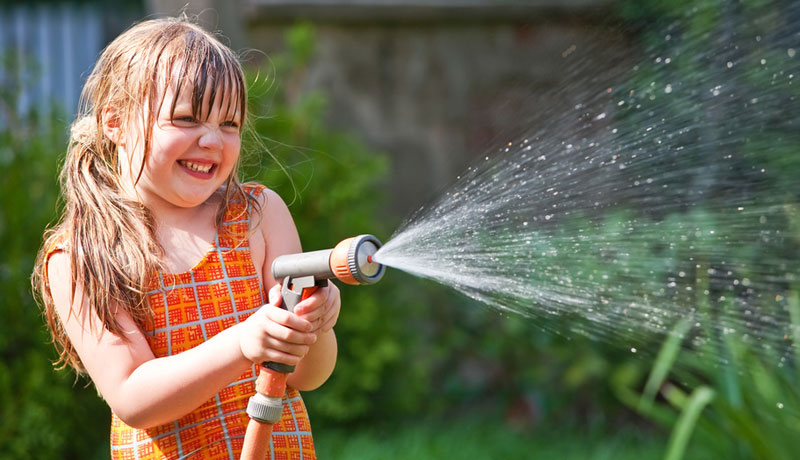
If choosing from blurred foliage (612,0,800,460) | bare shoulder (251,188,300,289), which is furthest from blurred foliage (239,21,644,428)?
bare shoulder (251,188,300,289)

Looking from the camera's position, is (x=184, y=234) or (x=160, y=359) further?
(x=184, y=234)

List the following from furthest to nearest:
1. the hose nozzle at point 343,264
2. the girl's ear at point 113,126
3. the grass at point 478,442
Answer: the grass at point 478,442, the girl's ear at point 113,126, the hose nozzle at point 343,264

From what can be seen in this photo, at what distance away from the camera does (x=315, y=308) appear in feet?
4.67

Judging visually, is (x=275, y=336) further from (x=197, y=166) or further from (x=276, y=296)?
(x=197, y=166)

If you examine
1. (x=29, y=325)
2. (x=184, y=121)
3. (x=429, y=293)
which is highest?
(x=184, y=121)

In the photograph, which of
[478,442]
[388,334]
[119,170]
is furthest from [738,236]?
[119,170]

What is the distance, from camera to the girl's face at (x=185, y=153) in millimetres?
1508

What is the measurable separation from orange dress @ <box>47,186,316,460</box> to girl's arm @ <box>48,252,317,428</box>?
0.06 meters

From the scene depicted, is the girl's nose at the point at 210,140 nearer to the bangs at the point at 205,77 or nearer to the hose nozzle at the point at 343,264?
the bangs at the point at 205,77

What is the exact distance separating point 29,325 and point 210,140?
247 cm

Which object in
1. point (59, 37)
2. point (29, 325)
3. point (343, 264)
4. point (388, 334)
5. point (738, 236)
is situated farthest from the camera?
point (59, 37)

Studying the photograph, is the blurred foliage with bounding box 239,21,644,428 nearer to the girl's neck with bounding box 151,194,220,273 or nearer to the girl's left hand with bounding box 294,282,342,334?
the girl's neck with bounding box 151,194,220,273

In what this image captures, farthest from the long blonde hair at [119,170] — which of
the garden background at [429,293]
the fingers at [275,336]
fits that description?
the garden background at [429,293]

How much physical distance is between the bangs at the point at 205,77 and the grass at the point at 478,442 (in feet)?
7.48
